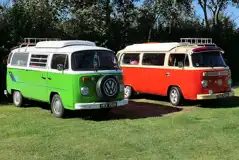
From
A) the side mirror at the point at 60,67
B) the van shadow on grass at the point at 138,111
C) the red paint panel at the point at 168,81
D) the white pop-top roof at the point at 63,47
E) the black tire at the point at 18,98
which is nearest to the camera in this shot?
the side mirror at the point at 60,67

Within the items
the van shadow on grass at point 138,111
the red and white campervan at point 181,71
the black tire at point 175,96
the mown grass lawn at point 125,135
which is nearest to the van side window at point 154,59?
the red and white campervan at point 181,71

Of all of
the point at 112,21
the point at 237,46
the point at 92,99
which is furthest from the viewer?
the point at 237,46

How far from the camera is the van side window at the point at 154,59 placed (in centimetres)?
1493

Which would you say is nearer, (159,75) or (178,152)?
(178,152)

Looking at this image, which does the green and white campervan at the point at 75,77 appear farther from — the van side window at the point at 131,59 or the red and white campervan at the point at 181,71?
the van side window at the point at 131,59

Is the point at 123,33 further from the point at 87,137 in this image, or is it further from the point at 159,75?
the point at 87,137

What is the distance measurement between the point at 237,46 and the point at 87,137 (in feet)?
62.4

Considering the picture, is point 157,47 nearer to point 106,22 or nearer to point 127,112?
point 127,112

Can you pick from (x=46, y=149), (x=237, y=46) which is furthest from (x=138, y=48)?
(x=237, y=46)

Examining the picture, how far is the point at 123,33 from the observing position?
2112 centimetres

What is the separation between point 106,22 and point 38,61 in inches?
308

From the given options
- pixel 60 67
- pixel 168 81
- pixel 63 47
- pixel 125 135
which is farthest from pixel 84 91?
pixel 168 81

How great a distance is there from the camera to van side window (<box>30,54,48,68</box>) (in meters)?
12.5

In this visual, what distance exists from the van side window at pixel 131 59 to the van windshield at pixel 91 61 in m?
4.36
